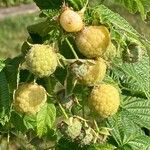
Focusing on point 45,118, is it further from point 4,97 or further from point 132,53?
point 132,53

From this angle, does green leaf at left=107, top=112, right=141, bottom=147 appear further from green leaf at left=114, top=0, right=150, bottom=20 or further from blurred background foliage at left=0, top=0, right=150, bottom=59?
blurred background foliage at left=0, top=0, right=150, bottom=59

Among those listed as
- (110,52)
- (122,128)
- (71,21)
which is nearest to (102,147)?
(122,128)

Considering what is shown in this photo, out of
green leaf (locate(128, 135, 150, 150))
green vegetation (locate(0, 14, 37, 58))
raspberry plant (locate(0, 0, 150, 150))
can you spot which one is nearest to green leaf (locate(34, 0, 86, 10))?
raspberry plant (locate(0, 0, 150, 150))

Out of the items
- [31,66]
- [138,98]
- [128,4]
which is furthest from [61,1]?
[138,98]

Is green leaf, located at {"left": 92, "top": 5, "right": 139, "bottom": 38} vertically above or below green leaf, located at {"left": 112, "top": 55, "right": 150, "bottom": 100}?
above

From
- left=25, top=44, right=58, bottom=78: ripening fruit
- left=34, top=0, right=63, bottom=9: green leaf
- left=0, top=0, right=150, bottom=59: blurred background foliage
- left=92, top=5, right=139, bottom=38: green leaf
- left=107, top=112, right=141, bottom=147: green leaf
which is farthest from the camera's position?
left=0, top=0, right=150, bottom=59: blurred background foliage
